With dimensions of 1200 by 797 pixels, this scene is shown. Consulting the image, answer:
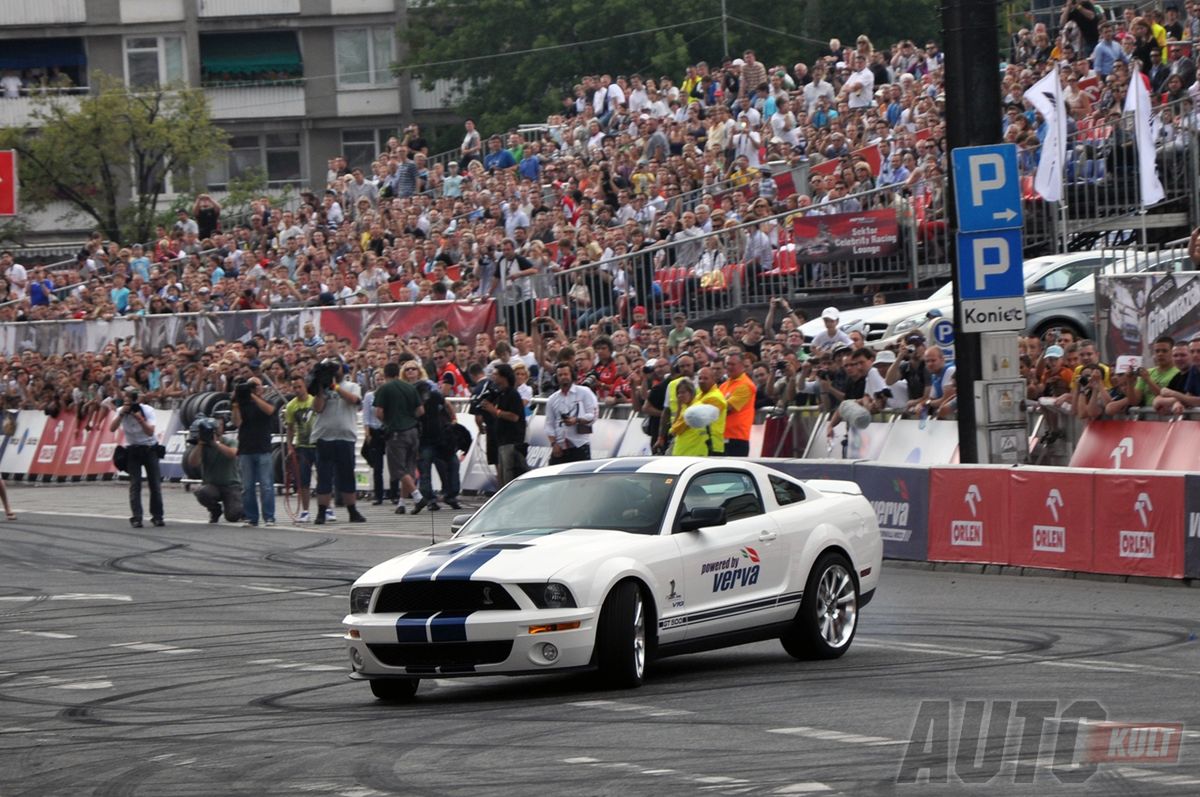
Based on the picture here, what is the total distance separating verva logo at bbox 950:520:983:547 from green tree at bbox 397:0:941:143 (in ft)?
142

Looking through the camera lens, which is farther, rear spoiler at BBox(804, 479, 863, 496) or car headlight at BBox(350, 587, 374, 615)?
rear spoiler at BBox(804, 479, 863, 496)

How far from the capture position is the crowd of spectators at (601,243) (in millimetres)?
24031

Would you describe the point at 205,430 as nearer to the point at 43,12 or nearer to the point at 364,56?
the point at 43,12

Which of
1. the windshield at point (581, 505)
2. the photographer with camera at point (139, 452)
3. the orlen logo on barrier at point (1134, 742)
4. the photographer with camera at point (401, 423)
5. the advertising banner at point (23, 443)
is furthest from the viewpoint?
the advertising banner at point (23, 443)

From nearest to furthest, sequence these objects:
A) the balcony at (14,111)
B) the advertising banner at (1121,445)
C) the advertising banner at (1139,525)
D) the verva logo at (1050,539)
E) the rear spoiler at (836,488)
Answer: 1. the rear spoiler at (836,488)
2. the advertising banner at (1139,525)
3. the verva logo at (1050,539)
4. the advertising banner at (1121,445)
5. the balcony at (14,111)

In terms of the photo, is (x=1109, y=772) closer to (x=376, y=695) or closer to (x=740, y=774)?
(x=740, y=774)

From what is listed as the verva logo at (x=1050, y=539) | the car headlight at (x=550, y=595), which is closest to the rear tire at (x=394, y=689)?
the car headlight at (x=550, y=595)

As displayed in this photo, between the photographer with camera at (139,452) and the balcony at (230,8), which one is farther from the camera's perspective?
the balcony at (230,8)

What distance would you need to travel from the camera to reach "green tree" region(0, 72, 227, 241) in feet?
193

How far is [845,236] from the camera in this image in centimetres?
2664

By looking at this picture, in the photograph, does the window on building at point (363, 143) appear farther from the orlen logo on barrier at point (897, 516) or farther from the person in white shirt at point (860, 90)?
the orlen logo on barrier at point (897, 516)

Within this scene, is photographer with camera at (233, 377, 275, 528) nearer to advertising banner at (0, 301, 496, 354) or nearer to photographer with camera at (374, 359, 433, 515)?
photographer with camera at (374, 359, 433, 515)

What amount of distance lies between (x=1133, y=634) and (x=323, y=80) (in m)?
59.3

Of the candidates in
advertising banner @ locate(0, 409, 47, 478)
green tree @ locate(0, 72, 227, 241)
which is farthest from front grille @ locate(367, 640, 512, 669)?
green tree @ locate(0, 72, 227, 241)
